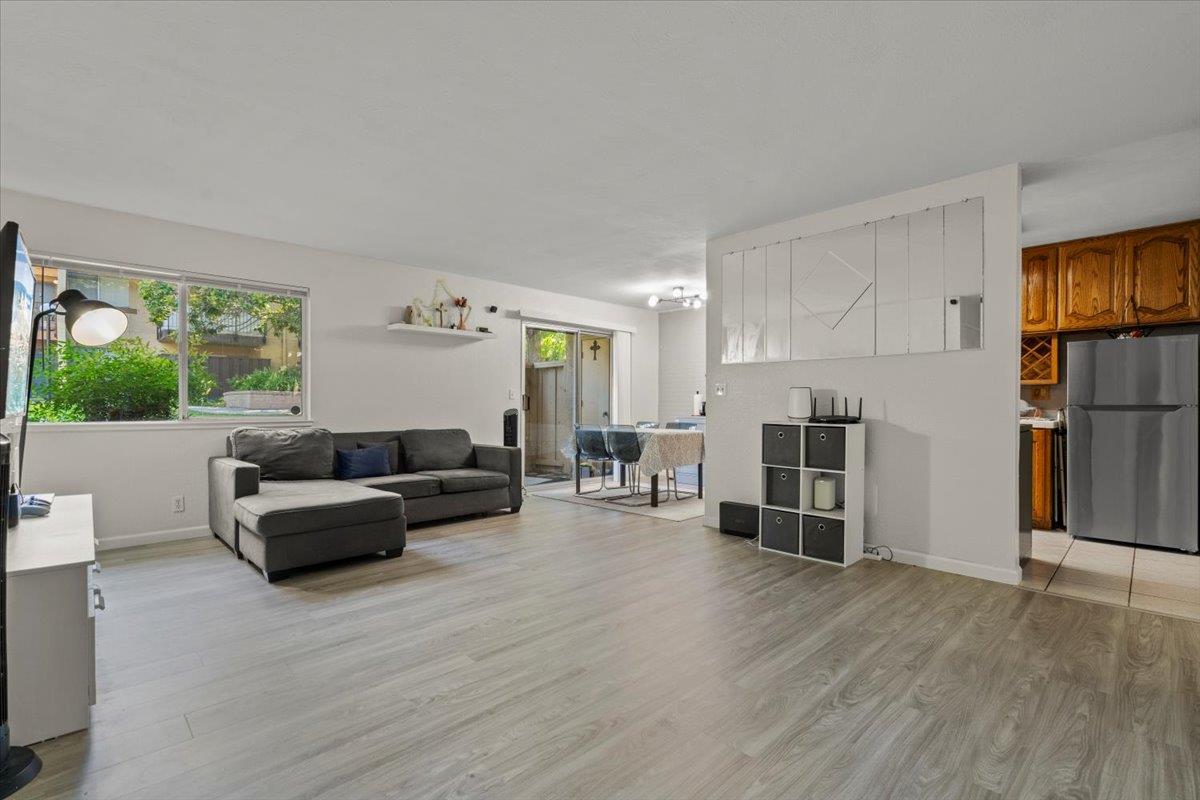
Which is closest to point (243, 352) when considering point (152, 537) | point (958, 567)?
point (152, 537)

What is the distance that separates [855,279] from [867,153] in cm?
107

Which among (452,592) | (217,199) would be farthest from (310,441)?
(452,592)

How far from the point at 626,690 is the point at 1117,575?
350 centimetres

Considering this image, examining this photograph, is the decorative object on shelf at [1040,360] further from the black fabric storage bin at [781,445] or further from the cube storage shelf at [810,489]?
the black fabric storage bin at [781,445]

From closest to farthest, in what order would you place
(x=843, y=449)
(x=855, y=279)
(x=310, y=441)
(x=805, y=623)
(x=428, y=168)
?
(x=805, y=623)
(x=428, y=168)
(x=843, y=449)
(x=855, y=279)
(x=310, y=441)

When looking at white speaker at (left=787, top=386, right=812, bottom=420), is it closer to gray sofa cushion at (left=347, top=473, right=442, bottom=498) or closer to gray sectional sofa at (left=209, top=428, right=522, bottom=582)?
gray sectional sofa at (left=209, top=428, right=522, bottom=582)

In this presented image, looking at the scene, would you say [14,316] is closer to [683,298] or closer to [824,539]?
[824,539]

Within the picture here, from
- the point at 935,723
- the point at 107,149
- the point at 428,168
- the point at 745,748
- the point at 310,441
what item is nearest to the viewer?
the point at 745,748

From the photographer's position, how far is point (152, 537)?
14.1 feet

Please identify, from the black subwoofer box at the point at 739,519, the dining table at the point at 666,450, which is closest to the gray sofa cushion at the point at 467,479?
the dining table at the point at 666,450

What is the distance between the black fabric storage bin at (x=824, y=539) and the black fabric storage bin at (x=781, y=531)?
0.24ft

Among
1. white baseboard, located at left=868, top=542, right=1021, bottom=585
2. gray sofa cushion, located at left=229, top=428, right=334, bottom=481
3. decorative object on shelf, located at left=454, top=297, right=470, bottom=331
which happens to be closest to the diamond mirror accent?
white baseboard, located at left=868, top=542, right=1021, bottom=585

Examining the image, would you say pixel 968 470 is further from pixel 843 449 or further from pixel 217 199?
pixel 217 199

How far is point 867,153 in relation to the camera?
3244mm
